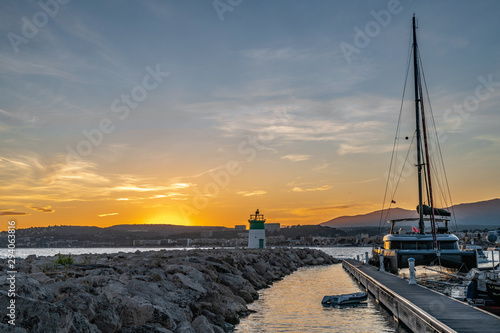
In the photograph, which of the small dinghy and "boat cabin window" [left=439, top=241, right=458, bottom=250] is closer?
the small dinghy

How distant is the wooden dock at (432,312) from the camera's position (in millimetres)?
10531

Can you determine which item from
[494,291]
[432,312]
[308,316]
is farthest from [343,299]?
[432,312]

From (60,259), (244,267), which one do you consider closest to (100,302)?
(60,259)

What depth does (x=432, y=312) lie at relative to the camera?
487 inches

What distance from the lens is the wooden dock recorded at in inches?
415

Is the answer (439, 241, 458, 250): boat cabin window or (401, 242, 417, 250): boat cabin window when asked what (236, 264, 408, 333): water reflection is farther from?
(439, 241, 458, 250): boat cabin window

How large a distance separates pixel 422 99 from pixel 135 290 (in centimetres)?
2436

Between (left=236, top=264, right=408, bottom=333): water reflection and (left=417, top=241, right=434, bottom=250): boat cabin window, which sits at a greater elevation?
(left=417, top=241, right=434, bottom=250): boat cabin window

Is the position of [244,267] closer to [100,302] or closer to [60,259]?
[60,259]

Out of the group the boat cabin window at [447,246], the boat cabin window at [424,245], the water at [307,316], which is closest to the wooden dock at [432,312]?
the water at [307,316]

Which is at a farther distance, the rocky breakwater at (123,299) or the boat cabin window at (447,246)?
the boat cabin window at (447,246)

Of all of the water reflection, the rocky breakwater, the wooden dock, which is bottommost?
the water reflection

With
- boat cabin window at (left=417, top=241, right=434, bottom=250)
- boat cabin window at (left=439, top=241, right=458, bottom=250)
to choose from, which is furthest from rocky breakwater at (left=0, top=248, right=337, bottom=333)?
boat cabin window at (left=439, top=241, right=458, bottom=250)

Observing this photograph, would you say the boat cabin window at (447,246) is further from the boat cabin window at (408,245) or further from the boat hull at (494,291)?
the boat hull at (494,291)
